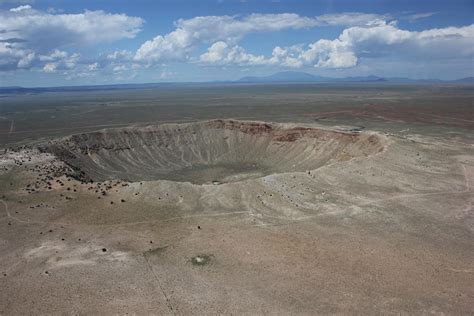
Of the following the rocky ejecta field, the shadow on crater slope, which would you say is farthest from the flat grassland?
the shadow on crater slope

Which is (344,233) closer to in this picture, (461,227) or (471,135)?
(461,227)

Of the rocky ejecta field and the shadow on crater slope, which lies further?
the shadow on crater slope

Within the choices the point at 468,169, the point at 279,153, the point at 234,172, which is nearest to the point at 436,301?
the point at 468,169

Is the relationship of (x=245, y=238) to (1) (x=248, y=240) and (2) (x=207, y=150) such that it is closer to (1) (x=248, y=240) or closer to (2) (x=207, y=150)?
(1) (x=248, y=240)

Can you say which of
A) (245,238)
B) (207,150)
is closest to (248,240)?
(245,238)

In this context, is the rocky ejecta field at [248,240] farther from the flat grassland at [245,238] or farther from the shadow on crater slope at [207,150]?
the shadow on crater slope at [207,150]

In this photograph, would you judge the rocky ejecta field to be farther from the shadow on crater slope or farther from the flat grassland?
the shadow on crater slope
